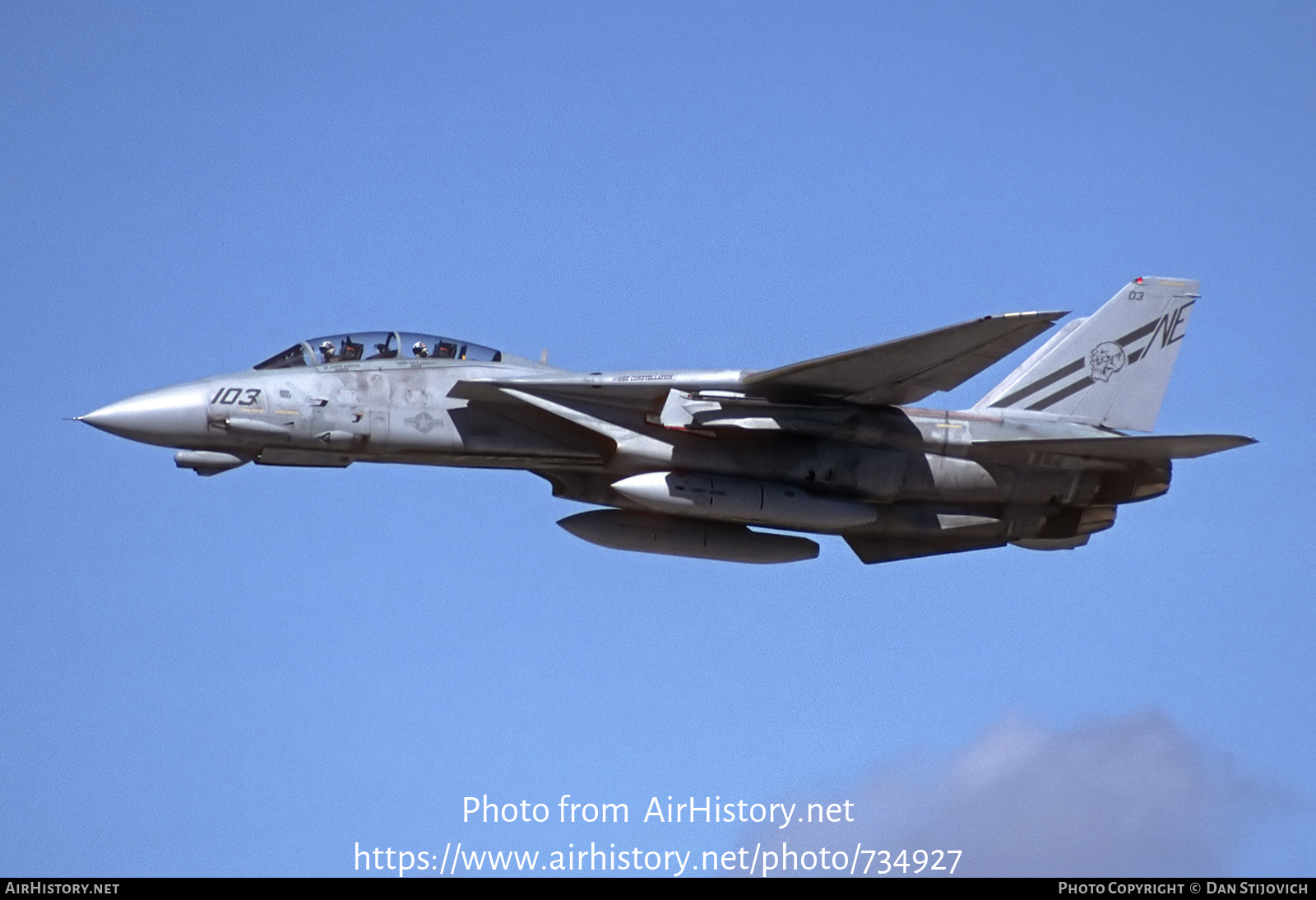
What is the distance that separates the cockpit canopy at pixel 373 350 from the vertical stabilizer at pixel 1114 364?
7.11m

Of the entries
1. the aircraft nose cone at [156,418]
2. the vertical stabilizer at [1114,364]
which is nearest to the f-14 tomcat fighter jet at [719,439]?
the aircraft nose cone at [156,418]

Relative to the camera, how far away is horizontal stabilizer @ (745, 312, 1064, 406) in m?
19.6

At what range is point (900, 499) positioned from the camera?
71.9ft

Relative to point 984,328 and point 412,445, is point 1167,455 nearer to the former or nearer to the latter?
point 984,328

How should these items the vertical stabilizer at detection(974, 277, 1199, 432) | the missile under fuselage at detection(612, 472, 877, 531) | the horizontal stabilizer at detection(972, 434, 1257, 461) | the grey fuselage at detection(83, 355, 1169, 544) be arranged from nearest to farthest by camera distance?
1. the grey fuselage at detection(83, 355, 1169, 544)
2. the missile under fuselage at detection(612, 472, 877, 531)
3. the horizontal stabilizer at detection(972, 434, 1257, 461)
4. the vertical stabilizer at detection(974, 277, 1199, 432)

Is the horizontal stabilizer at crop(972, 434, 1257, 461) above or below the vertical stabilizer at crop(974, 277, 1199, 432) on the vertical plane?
below

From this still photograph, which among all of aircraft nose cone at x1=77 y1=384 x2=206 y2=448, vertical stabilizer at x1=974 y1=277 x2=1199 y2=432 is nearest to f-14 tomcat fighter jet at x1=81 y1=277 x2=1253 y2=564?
aircraft nose cone at x1=77 y1=384 x2=206 y2=448

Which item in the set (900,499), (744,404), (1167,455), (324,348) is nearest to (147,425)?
(324,348)

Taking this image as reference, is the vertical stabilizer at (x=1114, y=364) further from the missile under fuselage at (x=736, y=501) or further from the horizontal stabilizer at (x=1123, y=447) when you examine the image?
the missile under fuselage at (x=736, y=501)

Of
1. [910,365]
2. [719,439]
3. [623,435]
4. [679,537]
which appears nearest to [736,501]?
[719,439]

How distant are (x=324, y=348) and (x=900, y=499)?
7322 millimetres

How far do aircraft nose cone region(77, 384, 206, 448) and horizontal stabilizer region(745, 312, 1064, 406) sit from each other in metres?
6.37

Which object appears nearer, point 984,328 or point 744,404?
point 984,328

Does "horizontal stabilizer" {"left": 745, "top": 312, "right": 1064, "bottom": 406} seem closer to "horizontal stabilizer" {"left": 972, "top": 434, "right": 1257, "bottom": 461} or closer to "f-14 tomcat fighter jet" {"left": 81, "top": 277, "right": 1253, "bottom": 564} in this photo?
"f-14 tomcat fighter jet" {"left": 81, "top": 277, "right": 1253, "bottom": 564}
